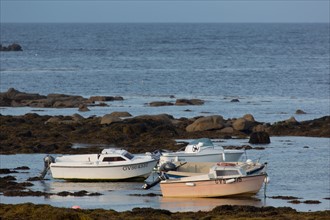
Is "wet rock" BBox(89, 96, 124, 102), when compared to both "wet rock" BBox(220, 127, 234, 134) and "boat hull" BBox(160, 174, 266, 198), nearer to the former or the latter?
"wet rock" BBox(220, 127, 234, 134)

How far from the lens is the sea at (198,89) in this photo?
105ft

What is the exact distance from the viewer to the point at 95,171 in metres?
33.9

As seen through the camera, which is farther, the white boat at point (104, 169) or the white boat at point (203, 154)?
the white boat at point (203, 154)

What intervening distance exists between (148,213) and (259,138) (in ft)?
63.3

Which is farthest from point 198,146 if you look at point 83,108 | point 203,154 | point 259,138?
point 83,108

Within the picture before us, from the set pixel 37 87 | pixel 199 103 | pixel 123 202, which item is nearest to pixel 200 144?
pixel 123 202

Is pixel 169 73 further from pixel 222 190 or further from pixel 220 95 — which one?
pixel 222 190

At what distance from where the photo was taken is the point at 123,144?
42.4m

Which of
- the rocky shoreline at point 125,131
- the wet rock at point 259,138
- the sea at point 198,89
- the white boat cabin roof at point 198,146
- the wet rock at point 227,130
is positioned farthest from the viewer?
the wet rock at point 227,130

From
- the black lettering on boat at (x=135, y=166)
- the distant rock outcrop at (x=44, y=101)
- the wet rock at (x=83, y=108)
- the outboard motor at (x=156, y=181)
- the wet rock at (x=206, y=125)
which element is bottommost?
the outboard motor at (x=156, y=181)

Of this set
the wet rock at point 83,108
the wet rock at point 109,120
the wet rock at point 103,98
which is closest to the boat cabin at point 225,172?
the wet rock at point 109,120

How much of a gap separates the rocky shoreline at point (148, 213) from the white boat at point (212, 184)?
362 centimetres

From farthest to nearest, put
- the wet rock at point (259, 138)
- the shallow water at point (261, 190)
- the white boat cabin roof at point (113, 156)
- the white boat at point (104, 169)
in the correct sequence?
the wet rock at point (259, 138) → the white boat cabin roof at point (113, 156) → the white boat at point (104, 169) → the shallow water at point (261, 190)

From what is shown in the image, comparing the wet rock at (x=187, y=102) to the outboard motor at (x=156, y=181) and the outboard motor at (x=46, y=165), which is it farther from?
the outboard motor at (x=156, y=181)
